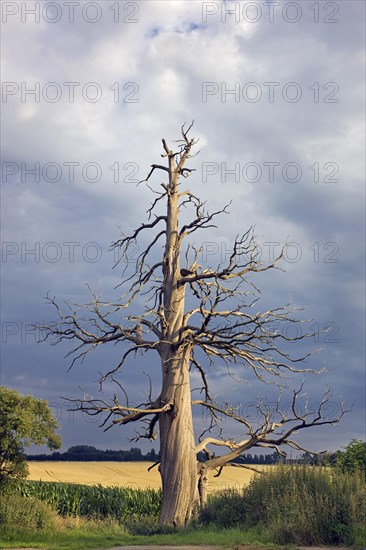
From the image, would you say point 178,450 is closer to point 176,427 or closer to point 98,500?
point 176,427

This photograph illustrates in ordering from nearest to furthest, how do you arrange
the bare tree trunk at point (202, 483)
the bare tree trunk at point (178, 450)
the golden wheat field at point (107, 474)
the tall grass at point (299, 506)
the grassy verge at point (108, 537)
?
the tall grass at point (299, 506), the grassy verge at point (108, 537), the bare tree trunk at point (178, 450), the bare tree trunk at point (202, 483), the golden wheat field at point (107, 474)

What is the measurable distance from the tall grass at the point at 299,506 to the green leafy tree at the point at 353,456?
6150 millimetres

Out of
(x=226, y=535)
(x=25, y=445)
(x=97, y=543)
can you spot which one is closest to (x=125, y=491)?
(x=25, y=445)

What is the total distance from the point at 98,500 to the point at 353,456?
15804mm

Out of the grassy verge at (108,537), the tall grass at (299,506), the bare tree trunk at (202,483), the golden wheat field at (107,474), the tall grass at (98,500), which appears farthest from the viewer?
the golden wheat field at (107,474)

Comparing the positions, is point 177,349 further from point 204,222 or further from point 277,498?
point 277,498

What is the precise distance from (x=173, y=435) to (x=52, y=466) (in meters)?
40.4

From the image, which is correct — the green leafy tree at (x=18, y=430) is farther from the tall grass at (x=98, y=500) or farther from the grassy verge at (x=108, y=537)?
the tall grass at (x=98, y=500)

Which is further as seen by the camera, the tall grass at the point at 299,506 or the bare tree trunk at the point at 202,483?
the bare tree trunk at the point at 202,483

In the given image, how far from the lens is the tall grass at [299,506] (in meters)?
16.4

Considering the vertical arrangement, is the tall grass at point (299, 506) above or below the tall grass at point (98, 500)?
above

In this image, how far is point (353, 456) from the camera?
27047mm

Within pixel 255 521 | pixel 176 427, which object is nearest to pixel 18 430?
pixel 176 427

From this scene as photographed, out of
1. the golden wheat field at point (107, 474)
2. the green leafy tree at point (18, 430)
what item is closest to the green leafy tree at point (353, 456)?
the green leafy tree at point (18, 430)
